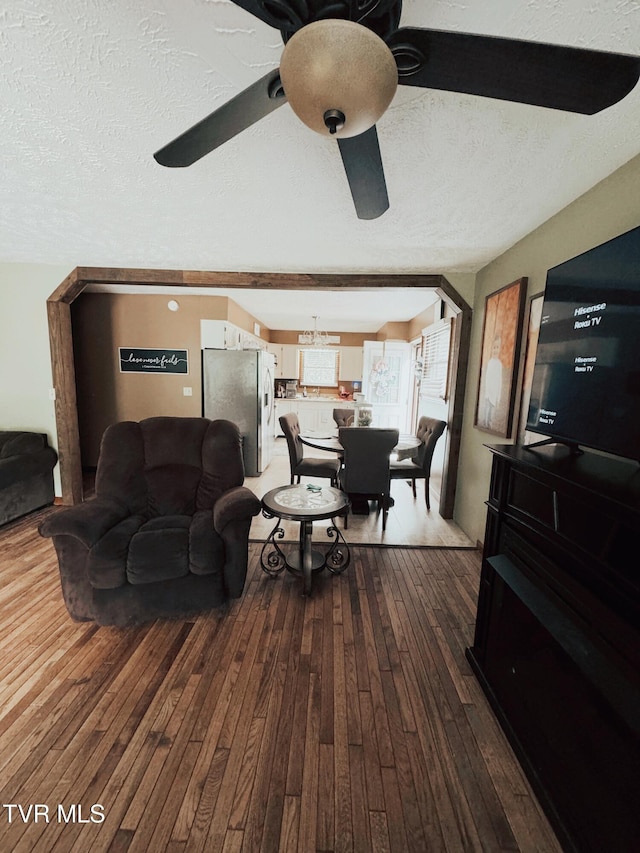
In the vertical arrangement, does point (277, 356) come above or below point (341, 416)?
above

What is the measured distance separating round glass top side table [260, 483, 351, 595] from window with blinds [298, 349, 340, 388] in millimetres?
5217

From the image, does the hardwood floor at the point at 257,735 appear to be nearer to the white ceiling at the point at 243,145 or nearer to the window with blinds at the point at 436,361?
the white ceiling at the point at 243,145

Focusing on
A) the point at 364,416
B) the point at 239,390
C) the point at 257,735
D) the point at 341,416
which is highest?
the point at 239,390

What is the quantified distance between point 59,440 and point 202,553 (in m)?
2.73

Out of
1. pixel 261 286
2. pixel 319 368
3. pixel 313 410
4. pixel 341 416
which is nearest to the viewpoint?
pixel 261 286

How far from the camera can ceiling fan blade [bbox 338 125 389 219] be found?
1000 mm

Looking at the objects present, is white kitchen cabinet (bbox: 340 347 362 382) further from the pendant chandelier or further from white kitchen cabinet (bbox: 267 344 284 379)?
white kitchen cabinet (bbox: 267 344 284 379)

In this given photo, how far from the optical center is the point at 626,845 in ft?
2.66

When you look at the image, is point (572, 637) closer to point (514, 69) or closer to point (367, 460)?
point (514, 69)

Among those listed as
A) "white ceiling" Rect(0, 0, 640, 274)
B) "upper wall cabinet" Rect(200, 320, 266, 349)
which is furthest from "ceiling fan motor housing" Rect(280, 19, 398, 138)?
"upper wall cabinet" Rect(200, 320, 266, 349)

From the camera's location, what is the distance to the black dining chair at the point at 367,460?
286 centimetres

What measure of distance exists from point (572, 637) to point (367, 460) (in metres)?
1.98

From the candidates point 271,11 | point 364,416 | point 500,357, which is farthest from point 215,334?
point 271,11

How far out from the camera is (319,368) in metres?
7.46
